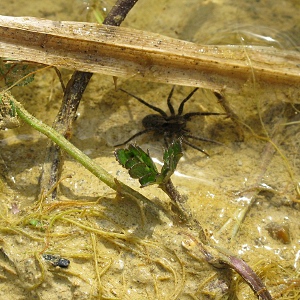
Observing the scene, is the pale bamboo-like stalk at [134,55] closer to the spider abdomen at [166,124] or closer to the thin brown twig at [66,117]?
the thin brown twig at [66,117]

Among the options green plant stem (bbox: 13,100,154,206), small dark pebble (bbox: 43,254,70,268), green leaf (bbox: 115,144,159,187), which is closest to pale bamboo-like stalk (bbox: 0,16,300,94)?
green plant stem (bbox: 13,100,154,206)

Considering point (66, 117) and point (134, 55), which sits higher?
point (134, 55)

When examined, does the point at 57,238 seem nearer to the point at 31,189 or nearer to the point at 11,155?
the point at 31,189

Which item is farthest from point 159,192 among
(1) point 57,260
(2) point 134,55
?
(2) point 134,55

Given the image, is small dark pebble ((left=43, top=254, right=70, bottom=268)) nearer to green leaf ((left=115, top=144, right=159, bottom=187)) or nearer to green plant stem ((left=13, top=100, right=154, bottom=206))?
green plant stem ((left=13, top=100, right=154, bottom=206))

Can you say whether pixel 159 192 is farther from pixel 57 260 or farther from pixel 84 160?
pixel 57 260

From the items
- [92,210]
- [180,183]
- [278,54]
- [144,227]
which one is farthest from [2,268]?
[278,54]
